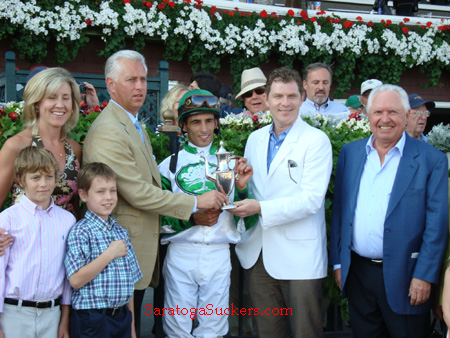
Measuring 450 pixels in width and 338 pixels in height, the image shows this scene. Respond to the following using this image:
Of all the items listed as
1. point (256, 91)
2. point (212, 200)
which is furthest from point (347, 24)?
point (212, 200)

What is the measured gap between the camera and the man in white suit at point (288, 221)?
351cm

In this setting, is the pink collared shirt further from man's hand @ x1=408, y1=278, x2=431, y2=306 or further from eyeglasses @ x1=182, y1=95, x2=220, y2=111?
man's hand @ x1=408, y1=278, x2=431, y2=306

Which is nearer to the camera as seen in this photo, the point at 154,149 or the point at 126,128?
the point at 126,128

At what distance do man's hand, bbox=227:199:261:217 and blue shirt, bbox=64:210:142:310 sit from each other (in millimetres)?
796

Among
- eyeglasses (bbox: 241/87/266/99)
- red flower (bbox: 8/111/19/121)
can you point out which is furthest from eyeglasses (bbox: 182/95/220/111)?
eyeglasses (bbox: 241/87/266/99)

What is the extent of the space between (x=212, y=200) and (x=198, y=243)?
0.40 metres

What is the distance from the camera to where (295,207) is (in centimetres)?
345

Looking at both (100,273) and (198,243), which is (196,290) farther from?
(100,273)

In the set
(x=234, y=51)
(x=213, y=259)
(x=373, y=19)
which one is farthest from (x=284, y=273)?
(x=373, y=19)

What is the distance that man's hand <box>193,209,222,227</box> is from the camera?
3.47 meters

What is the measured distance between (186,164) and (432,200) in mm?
1671

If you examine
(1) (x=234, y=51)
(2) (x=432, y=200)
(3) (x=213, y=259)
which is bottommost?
(3) (x=213, y=259)

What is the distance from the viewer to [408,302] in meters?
3.31

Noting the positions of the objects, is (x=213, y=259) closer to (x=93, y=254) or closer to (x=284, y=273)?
(x=284, y=273)
